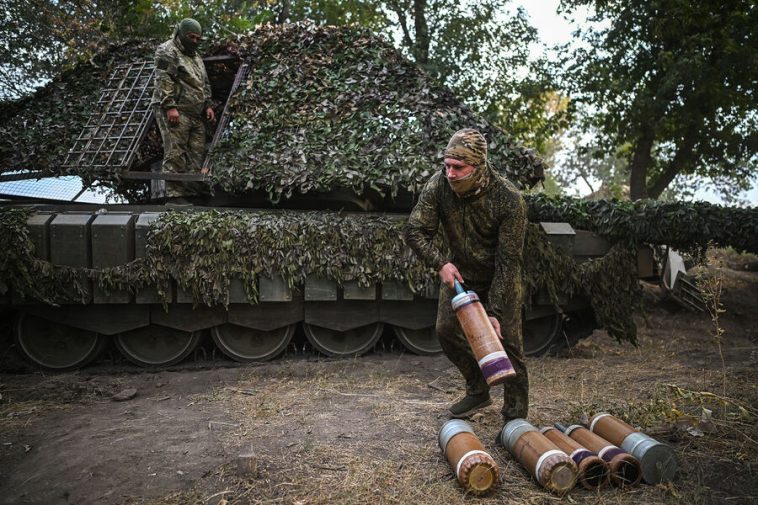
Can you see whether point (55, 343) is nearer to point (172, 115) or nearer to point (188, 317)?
point (188, 317)

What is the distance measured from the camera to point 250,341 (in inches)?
281

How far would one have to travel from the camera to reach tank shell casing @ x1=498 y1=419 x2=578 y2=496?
321 cm

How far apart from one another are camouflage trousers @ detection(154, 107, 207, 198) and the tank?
186 millimetres

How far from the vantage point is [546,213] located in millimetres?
Result: 8031

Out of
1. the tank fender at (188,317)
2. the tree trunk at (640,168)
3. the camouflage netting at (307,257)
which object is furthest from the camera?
the tree trunk at (640,168)

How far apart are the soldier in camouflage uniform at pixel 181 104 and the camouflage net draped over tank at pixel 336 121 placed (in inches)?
20.0

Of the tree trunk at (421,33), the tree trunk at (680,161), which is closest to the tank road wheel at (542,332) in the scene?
the tree trunk at (680,161)

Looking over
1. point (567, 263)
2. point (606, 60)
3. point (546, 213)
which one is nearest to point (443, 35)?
point (606, 60)

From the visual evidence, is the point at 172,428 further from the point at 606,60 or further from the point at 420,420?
the point at 606,60

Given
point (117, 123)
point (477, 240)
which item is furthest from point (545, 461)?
point (117, 123)

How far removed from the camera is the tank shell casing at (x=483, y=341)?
133 inches

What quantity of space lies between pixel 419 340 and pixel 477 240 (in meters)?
3.44

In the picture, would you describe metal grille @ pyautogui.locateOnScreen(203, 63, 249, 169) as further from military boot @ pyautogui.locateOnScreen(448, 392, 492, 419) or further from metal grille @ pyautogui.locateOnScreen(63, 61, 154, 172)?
military boot @ pyautogui.locateOnScreen(448, 392, 492, 419)

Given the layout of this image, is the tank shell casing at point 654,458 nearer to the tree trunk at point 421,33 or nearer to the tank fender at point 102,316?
the tank fender at point 102,316
